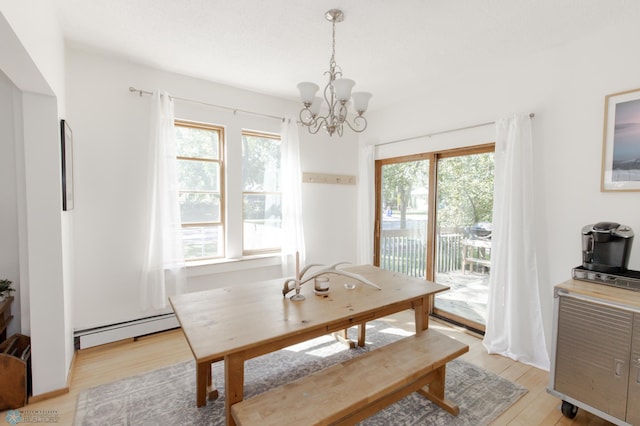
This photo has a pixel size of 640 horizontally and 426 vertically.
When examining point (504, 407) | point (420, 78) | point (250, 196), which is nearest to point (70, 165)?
point (250, 196)

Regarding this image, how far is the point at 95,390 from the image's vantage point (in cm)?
215

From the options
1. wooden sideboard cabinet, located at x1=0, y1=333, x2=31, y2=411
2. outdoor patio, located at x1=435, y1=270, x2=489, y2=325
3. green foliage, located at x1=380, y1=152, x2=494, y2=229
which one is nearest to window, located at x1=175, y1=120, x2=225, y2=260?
wooden sideboard cabinet, located at x1=0, y1=333, x2=31, y2=411

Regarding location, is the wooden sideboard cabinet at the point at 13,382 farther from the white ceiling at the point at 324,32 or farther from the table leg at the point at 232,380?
the white ceiling at the point at 324,32

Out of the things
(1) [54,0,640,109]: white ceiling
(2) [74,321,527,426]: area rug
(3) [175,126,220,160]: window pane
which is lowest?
(2) [74,321,527,426]: area rug

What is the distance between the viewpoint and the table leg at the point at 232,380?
1.47m

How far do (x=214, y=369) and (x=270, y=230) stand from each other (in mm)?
1724

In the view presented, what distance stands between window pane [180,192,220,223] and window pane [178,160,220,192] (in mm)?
78

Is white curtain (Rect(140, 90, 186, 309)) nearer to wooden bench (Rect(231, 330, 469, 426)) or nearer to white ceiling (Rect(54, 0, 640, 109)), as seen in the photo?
white ceiling (Rect(54, 0, 640, 109))

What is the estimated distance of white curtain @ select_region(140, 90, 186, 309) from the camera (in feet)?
9.30

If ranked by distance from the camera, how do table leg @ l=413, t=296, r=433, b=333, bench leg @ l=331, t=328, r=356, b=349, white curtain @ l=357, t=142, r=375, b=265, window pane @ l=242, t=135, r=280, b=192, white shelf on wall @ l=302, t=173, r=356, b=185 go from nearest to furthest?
table leg @ l=413, t=296, r=433, b=333 → bench leg @ l=331, t=328, r=356, b=349 → window pane @ l=242, t=135, r=280, b=192 → white shelf on wall @ l=302, t=173, r=356, b=185 → white curtain @ l=357, t=142, r=375, b=265

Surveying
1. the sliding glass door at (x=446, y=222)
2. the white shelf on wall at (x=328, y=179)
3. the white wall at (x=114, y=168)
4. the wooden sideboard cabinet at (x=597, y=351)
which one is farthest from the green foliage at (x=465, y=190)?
the white wall at (x=114, y=168)

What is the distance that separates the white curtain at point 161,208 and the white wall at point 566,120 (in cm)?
308

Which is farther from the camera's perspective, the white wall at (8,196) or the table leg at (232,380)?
the white wall at (8,196)

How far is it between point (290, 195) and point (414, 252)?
1.77 metres
